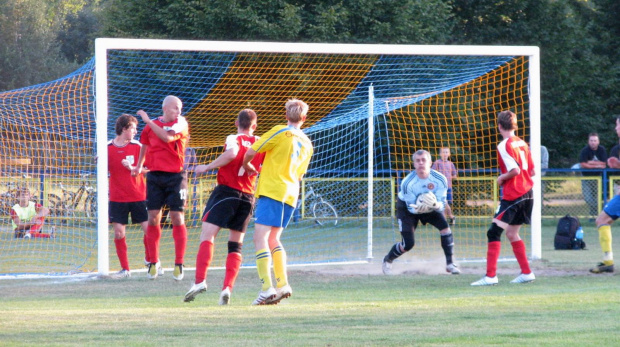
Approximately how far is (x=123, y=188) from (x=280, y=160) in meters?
3.33

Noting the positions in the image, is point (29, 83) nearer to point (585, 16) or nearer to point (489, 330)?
point (585, 16)

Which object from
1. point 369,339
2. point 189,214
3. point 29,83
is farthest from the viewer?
point 29,83

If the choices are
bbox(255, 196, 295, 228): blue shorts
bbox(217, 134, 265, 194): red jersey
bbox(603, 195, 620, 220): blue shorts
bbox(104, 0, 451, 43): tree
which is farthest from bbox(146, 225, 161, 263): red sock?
bbox(104, 0, 451, 43): tree

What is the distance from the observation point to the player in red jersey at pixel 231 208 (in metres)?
7.40

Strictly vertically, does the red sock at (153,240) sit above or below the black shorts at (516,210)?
below

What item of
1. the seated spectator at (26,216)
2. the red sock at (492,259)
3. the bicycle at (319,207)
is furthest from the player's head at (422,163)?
the bicycle at (319,207)

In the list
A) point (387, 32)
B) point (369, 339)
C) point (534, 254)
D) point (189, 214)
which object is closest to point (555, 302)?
point (369, 339)

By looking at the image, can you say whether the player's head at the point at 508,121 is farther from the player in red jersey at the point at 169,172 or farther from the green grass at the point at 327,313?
the player in red jersey at the point at 169,172

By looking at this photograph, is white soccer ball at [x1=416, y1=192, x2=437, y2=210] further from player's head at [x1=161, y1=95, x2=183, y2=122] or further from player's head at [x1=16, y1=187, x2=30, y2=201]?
player's head at [x1=16, y1=187, x2=30, y2=201]

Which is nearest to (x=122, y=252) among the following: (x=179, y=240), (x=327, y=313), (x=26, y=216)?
(x=179, y=240)

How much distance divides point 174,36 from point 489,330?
1809 centimetres

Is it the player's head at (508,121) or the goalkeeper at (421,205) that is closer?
the player's head at (508,121)

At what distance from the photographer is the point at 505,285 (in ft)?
29.3

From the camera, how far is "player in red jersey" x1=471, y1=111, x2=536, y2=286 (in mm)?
8961
